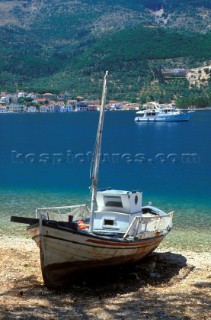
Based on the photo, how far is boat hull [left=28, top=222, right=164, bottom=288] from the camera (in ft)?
41.5

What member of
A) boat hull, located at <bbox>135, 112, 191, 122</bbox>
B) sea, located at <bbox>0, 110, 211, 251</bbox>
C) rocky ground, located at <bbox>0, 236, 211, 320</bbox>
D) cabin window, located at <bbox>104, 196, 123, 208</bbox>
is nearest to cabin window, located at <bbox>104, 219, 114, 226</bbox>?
cabin window, located at <bbox>104, 196, 123, 208</bbox>

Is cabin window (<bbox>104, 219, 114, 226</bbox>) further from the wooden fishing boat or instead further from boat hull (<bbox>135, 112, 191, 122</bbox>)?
boat hull (<bbox>135, 112, 191, 122</bbox>)

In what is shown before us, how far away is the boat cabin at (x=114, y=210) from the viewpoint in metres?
15.0

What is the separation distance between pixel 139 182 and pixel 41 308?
2684 centimetres

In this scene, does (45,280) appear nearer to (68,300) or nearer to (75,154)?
(68,300)

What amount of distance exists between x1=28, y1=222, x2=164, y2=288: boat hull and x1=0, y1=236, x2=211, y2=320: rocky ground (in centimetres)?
41

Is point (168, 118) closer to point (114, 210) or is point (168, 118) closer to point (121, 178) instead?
point (121, 178)

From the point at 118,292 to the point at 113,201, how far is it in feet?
9.71

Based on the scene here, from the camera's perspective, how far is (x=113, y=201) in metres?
15.2

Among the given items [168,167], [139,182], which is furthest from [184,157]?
[139,182]

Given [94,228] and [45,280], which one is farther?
[94,228]

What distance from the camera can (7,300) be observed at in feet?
39.2

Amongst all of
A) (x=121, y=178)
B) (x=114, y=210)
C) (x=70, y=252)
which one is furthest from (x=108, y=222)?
(x=121, y=178)

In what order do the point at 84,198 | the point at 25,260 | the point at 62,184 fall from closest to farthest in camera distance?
the point at 25,260, the point at 84,198, the point at 62,184
